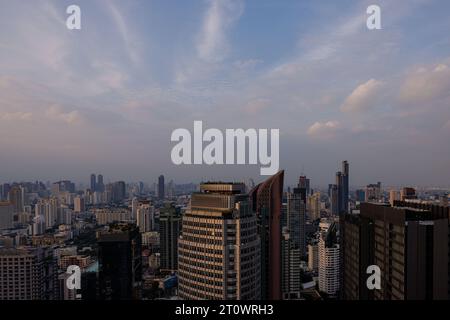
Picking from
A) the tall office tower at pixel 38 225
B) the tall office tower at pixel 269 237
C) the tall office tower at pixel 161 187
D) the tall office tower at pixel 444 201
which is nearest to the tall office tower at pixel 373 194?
the tall office tower at pixel 444 201

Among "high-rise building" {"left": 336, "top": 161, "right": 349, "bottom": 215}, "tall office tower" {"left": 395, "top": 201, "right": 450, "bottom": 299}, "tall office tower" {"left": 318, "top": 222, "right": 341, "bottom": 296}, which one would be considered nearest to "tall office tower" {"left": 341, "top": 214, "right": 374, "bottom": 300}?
"high-rise building" {"left": 336, "top": 161, "right": 349, "bottom": 215}

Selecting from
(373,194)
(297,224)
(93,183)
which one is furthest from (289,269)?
(93,183)

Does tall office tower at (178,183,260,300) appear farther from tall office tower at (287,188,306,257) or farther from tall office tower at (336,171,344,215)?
tall office tower at (287,188,306,257)

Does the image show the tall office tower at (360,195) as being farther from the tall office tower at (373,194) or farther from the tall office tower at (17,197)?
the tall office tower at (17,197)
